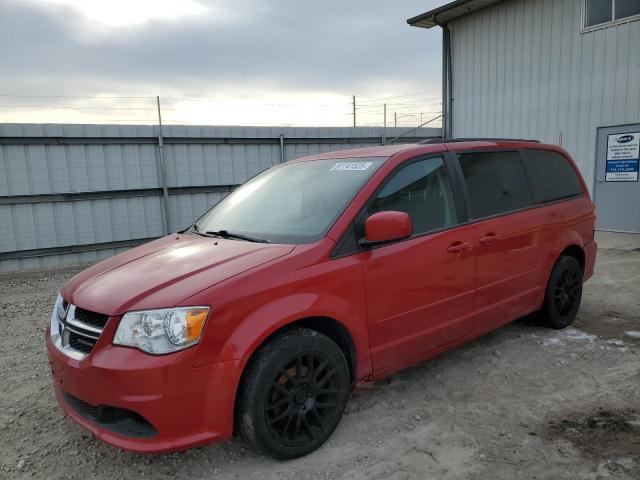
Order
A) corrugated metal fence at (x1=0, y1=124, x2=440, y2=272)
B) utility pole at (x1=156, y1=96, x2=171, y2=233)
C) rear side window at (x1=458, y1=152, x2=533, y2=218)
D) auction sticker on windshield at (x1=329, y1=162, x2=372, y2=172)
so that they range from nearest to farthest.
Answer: auction sticker on windshield at (x1=329, y1=162, x2=372, y2=172) < rear side window at (x1=458, y1=152, x2=533, y2=218) < corrugated metal fence at (x1=0, y1=124, x2=440, y2=272) < utility pole at (x1=156, y1=96, x2=171, y2=233)

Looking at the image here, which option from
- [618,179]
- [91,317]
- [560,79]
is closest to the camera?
[91,317]

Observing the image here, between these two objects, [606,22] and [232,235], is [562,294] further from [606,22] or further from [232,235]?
[606,22]

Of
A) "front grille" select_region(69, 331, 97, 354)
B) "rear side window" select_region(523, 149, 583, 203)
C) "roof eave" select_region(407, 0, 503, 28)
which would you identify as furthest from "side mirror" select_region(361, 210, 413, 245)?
"roof eave" select_region(407, 0, 503, 28)

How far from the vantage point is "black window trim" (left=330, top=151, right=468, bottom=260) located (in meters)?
2.94

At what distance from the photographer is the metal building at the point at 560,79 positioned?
10.1 metres

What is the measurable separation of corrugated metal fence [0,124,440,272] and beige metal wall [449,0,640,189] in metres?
5.51

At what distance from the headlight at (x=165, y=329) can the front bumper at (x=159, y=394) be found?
0.04 meters

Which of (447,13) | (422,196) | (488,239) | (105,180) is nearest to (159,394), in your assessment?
(422,196)

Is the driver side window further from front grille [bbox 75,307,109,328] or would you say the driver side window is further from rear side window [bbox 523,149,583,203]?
front grille [bbox 75,307,109,328]

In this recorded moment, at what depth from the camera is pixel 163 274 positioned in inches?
107

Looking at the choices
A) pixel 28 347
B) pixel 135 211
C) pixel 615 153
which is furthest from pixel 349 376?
pixel 615 153

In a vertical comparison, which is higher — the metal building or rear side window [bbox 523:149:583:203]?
the metal building

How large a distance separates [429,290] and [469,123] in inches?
434

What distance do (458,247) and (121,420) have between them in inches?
93.4
